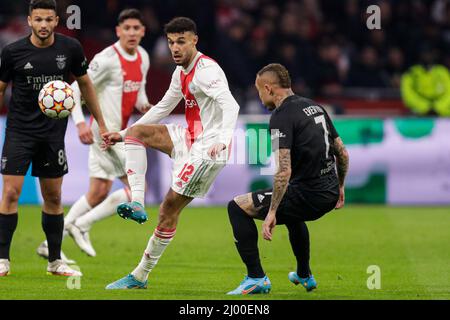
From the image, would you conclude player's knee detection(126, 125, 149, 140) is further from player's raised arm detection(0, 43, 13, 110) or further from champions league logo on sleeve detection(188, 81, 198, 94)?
player's raised arm detection(0, 43, 13, 110)

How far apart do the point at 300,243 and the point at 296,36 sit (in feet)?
39.2

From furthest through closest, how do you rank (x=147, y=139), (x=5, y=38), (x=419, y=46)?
(x=419, y=46) → (x=5, y=38) → (x=147, y=139)

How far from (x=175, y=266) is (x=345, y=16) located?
40.9 ft

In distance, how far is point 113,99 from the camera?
36.4 feet

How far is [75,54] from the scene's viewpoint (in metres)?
9.11

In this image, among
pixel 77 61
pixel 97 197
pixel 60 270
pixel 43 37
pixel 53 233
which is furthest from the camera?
pixel 97 197

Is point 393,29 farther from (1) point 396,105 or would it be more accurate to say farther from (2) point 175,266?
(2) point 175,266

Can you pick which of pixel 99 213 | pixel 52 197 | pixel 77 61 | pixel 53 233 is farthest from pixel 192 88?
pixel 99 213

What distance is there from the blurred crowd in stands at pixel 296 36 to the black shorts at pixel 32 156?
8654mm

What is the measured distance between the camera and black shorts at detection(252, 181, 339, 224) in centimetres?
785

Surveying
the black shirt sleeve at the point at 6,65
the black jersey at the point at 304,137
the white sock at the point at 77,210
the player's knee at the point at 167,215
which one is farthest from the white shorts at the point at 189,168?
the white sock at the point at 77,210

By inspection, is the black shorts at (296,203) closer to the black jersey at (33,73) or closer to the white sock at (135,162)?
the white sock at (135,162)

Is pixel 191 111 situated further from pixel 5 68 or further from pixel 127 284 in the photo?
pixel 5 68
